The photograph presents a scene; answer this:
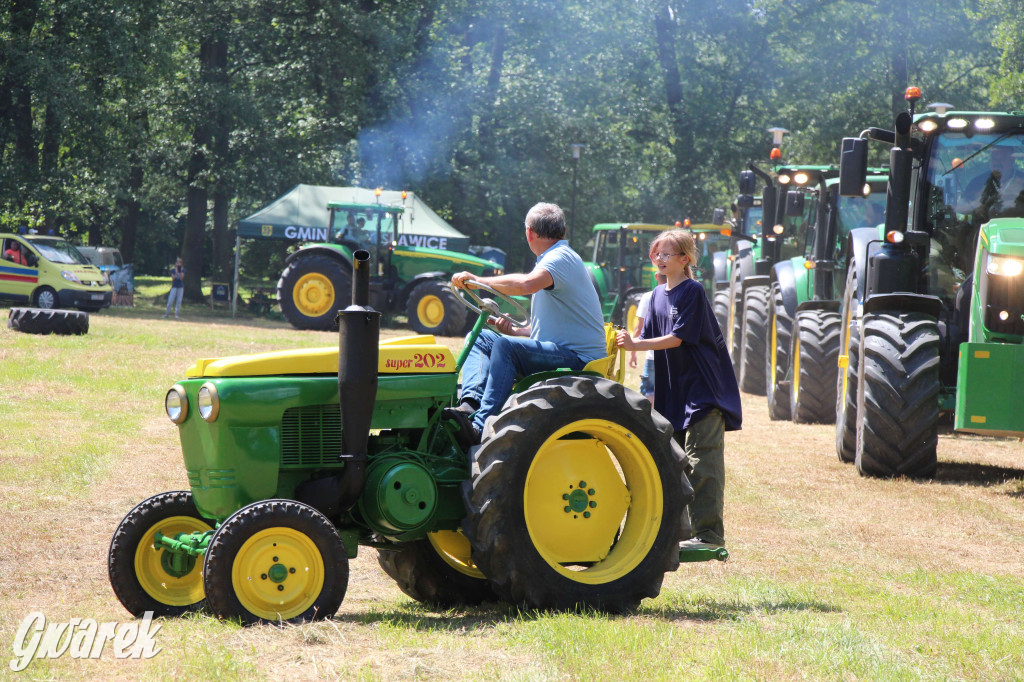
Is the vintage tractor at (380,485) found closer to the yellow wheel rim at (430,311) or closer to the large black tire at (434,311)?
the large black tire at (434,311)

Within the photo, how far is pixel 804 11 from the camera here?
36938 millimetres

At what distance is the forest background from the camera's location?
28.6 m

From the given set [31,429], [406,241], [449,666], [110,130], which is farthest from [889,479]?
[110,130]

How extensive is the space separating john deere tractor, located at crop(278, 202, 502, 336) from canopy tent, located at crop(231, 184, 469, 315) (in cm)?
53

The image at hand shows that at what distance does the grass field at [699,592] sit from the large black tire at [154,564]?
0.42ft

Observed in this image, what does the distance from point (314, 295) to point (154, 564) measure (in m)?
18.5

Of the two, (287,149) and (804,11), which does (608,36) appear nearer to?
(804,11)

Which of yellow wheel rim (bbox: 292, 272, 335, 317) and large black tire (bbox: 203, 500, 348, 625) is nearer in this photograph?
large black tire (bbox: 203, 500, 348, 625)

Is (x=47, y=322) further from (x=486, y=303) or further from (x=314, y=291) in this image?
(x=486, y=303)

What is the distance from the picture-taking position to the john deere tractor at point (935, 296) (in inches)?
321

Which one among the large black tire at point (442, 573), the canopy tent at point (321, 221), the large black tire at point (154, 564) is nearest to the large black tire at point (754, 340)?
the large black tire at point (442, 573)

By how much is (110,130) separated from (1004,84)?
21.9 meters

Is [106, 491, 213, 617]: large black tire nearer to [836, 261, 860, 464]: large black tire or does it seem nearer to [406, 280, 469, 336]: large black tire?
[836, 261, 860, 464]: large black tire

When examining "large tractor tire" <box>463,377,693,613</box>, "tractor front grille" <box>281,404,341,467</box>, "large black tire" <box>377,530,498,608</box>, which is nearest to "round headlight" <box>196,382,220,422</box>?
"tractor front grille" <box>281,404,341,467</box>
